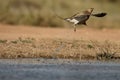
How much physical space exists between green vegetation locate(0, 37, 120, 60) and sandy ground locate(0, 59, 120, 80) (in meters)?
0.41

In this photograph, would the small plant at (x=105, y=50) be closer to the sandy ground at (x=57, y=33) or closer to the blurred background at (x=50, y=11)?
the sandy ground at (x=57, y=33)

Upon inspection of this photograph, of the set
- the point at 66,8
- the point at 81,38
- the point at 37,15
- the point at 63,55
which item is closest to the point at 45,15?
the point at 37,15

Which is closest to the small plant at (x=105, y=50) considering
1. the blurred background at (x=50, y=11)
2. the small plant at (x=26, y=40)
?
the small plant at (x=26, y=40)

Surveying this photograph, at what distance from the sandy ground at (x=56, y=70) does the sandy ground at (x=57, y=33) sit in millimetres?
3884

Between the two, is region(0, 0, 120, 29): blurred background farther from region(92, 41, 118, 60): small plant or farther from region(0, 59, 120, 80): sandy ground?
region(0, 59, 120, 80): sandy ground

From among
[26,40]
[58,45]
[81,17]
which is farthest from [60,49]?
[26,40]

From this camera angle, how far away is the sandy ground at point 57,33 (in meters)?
18.7

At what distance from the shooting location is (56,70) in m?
13.3

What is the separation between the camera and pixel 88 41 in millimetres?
17031

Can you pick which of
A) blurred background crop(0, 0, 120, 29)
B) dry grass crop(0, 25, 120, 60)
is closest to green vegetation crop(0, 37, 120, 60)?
dry grass crop(0, 25, 120, 60)

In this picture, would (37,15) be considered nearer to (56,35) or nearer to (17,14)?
(17,14)

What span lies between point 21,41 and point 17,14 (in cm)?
646

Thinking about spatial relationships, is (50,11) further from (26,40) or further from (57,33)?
(26,40)

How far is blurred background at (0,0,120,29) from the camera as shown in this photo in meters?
22.4
